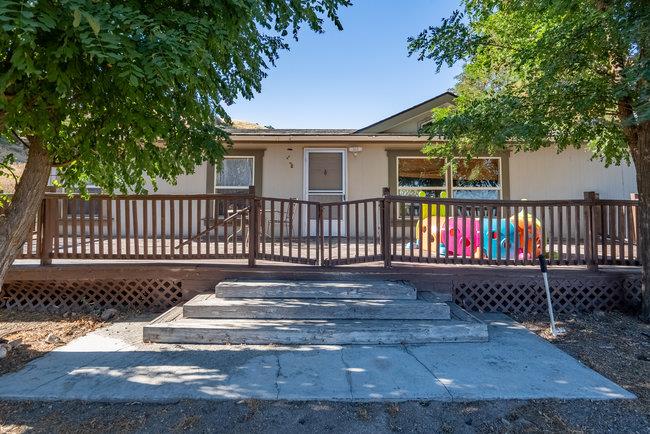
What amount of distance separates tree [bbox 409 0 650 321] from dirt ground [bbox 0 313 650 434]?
8.89ft

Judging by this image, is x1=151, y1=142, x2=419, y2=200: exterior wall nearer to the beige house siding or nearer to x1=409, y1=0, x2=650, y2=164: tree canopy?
the beige house siding

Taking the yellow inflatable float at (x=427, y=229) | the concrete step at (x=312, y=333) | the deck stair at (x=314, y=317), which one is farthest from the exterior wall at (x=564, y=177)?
the concrete step at (x=312, y=333)

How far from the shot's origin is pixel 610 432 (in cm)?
246

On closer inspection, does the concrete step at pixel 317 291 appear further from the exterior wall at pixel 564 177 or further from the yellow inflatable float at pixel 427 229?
the exterior wall at pixel 564 177

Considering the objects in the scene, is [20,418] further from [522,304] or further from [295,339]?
[522,304]

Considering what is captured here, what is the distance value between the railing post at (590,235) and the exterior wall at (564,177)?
174 inches

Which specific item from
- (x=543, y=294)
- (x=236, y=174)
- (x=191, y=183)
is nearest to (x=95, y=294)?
(x=191, y=183)

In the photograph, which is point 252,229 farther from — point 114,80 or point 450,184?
point 450,184

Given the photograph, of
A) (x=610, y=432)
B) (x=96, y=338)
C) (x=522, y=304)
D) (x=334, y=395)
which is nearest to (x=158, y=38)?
(x=334, y=395)

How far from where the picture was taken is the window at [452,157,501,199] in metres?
9.44

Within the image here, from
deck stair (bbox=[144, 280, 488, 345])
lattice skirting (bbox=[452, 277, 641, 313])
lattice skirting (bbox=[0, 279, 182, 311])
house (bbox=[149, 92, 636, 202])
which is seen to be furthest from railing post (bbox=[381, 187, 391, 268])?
house (bbox=[149, 92, 636, 202])

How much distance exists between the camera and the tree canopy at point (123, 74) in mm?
2113

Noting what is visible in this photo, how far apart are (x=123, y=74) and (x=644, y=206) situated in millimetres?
6015

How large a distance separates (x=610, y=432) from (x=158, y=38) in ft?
13.4
